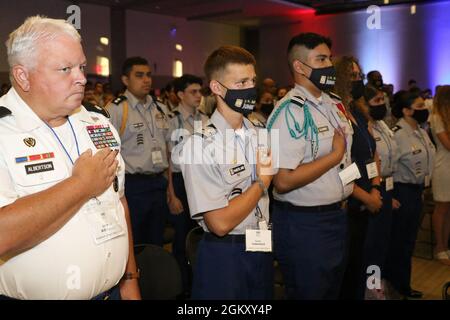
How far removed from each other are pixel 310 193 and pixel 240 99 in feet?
2.22

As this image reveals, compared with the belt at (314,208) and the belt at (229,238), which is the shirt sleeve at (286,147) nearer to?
the belt at (314,208)

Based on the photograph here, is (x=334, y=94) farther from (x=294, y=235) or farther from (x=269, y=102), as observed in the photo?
(x=269, y=102)

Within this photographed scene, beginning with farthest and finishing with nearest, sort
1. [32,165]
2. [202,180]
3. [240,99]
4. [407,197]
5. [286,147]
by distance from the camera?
[407,197]
[286,147]
[240,99]
[202,180]
[32,165]

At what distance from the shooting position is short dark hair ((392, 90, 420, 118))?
3.83 metres

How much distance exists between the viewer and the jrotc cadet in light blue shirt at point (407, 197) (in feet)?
Result: 12.1

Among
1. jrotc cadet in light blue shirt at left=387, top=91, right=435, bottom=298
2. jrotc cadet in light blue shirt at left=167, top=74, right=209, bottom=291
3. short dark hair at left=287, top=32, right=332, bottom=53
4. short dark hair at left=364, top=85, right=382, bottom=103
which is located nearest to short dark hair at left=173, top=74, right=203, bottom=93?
jrotc cadet in light blue shirt at left=167, top=74, right=209, bottom=291

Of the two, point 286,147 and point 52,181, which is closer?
point 52,181

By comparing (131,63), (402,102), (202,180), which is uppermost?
(131,63)

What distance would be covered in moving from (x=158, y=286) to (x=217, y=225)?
43cm

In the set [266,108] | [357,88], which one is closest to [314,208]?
[357,88]

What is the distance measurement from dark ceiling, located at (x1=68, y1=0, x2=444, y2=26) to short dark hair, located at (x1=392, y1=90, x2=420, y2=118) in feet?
22.9

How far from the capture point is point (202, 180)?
1.89 meters

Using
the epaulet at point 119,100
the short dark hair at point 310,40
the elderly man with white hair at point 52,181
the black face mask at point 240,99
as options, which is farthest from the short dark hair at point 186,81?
the elderly man with white hair at point 52,181

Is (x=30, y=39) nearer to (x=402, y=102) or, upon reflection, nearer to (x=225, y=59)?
(x=225, y=59)
